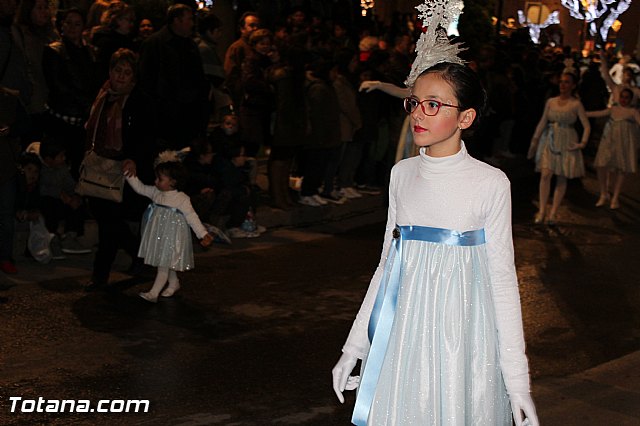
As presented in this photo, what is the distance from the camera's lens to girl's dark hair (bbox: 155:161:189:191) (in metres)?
9.30

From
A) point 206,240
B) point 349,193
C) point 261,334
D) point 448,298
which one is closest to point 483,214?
point 448,298

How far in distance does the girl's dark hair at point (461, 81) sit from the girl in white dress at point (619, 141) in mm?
12262

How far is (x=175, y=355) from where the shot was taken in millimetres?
7832

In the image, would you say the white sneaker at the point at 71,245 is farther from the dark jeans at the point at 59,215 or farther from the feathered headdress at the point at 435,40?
the feathered headdress at the point at 435,40

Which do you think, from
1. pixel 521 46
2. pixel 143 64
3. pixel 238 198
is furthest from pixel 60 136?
pixel 521 46

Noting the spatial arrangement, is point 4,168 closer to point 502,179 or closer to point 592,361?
point 592,361

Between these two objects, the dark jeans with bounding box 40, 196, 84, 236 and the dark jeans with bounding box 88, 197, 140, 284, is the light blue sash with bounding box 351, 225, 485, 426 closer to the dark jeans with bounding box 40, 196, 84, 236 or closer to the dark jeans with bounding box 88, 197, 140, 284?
the dark jeans with bounding box 88, 197, 140, 284

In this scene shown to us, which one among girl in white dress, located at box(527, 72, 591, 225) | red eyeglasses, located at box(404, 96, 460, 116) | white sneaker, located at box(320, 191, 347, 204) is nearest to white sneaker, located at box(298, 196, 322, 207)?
white sneaker, located at box(320, 191, 347, 204)

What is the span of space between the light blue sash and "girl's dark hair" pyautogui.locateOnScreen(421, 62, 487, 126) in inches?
20.0

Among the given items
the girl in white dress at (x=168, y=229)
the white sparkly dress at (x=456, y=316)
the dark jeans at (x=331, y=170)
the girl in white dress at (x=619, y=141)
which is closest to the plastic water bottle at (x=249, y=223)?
the dark jeans at (x=331, y=170)

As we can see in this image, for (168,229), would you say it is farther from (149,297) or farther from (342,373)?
(342,373)

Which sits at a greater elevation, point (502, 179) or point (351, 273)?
point (502, 179)

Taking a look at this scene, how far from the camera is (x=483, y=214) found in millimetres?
4516

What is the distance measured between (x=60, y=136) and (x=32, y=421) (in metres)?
5.47
